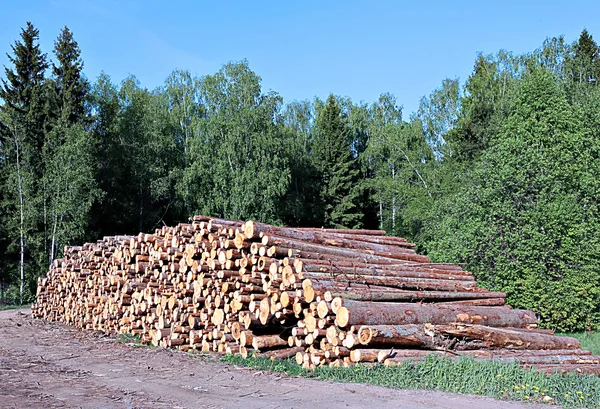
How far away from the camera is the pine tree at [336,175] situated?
37281mm

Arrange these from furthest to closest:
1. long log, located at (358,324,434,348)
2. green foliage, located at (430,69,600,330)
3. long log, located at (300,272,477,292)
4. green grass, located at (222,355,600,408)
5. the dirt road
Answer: green foliage, located at (430,69,600,330) → long log, located at (300,272,477,292) → long log, located at (358,324,434,348) → green grass, located at (222,355,600,408) → the dirt road

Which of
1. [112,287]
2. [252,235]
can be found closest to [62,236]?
[112,287]

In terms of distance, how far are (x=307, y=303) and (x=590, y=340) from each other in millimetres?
9340

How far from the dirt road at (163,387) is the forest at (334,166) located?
36.3 ft

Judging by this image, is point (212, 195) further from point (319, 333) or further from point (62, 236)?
point (319, 333)

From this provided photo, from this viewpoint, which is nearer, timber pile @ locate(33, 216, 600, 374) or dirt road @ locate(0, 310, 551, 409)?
dirt road @ locate(0, 310, 551, 409)

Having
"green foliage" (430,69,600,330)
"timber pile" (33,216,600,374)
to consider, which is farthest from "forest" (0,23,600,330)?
"timber pile" (33,216,600,374)

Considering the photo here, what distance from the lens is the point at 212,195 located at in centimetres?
3378

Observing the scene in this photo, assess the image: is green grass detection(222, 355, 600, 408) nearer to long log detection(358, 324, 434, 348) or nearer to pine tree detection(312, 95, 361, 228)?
long log detection(358, 324, 434, 348)

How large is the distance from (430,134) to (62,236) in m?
22.2

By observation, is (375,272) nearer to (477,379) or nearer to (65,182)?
(477,379)

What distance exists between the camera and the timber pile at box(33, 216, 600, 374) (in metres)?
8.55

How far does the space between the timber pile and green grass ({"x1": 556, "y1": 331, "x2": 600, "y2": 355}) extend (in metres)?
2.52

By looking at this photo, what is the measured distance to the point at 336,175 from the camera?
1492 inches
